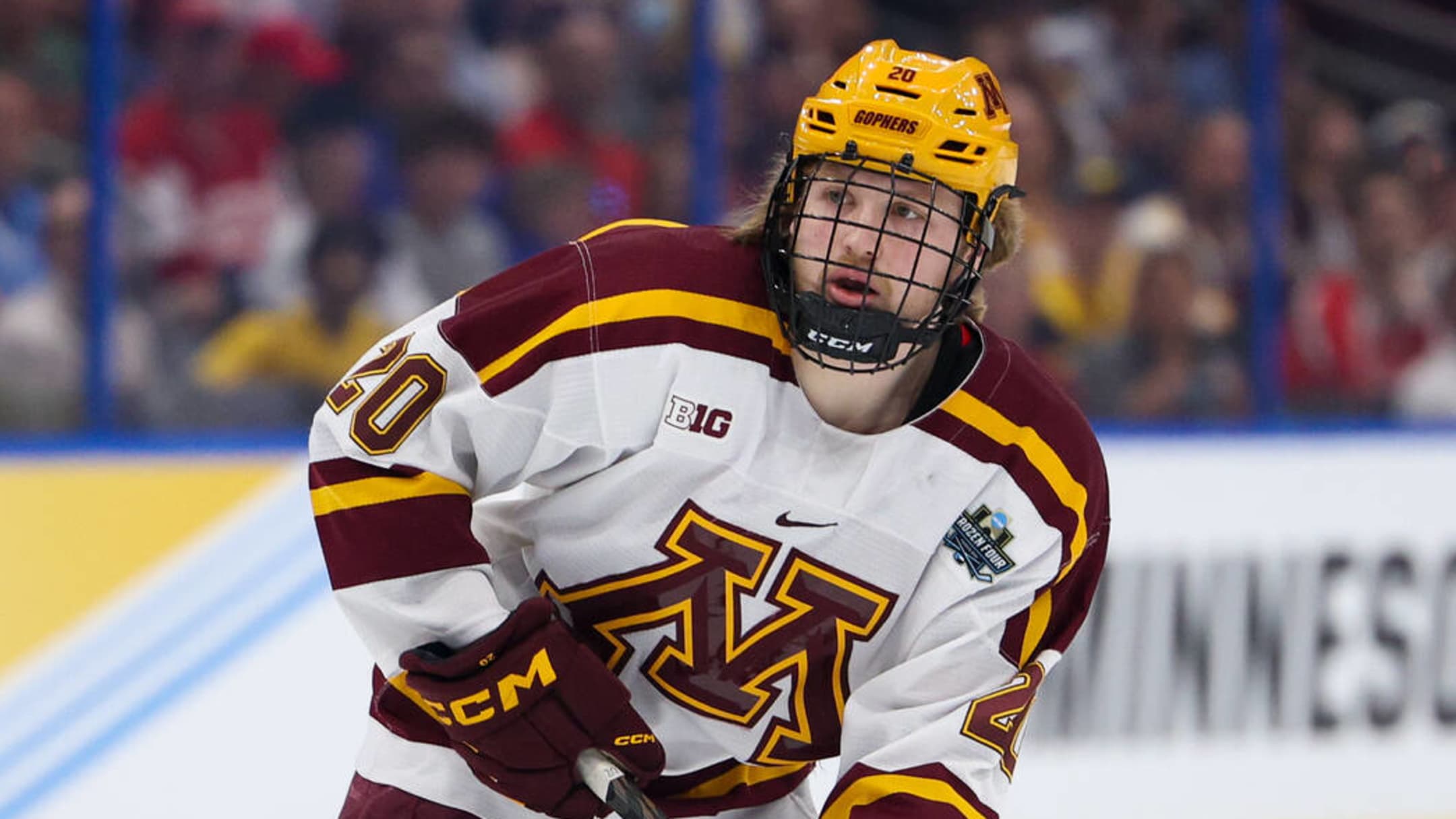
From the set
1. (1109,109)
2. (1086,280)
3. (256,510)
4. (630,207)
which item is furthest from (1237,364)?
(256,510)

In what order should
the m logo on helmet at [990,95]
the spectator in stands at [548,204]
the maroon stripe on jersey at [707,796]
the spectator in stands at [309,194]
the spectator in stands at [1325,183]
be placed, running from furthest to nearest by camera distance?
the spectator in stands at [1325,183] < the spectator in stands at [548,204] < the spectator in stands at [309,194] < the maroon stripe on jersey at [707,796] < the m logo on helmet at [990,95]

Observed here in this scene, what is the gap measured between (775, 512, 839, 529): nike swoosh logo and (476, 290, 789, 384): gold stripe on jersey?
17 cm

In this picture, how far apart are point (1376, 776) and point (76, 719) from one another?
107 inches

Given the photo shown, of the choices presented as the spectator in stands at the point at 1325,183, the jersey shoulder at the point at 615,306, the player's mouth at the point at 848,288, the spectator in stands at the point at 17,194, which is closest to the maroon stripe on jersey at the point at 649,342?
the jersey shoulder at the point at 615,306

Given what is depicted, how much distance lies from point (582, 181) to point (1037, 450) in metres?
2.29

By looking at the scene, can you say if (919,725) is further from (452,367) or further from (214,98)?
(214,98)

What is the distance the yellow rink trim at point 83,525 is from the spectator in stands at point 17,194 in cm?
45

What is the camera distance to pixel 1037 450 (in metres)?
2.06

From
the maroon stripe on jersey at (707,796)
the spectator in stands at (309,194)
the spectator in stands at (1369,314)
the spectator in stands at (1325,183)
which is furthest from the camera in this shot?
the spectator in stands at (1325,183)

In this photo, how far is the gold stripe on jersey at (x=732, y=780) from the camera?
2.23 meters

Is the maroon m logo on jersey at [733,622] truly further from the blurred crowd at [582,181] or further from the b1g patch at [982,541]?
the blurred crowd at [582,181]

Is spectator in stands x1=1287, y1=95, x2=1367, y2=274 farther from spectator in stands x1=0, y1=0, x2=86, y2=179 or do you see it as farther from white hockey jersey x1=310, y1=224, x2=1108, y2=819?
white hockey jersey x1=310, y1=224, x2=1108, y2=819

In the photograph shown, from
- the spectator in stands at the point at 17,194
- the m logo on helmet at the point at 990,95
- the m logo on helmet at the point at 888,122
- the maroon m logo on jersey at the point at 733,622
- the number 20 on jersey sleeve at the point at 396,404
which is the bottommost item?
the maroon m logo on jersey at the point at 733,622

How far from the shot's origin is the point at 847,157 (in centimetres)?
197
